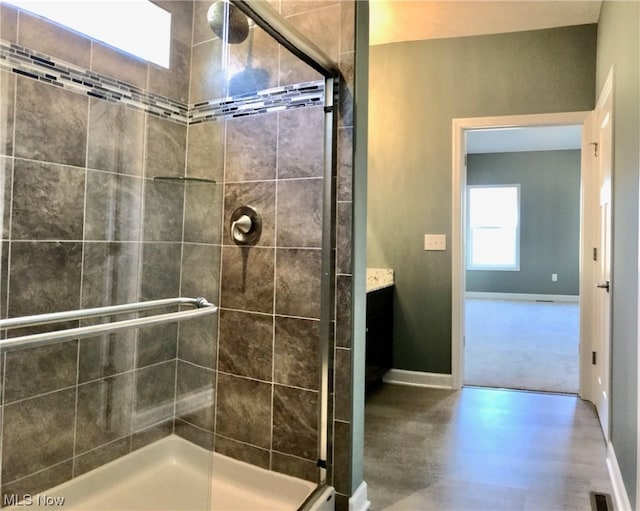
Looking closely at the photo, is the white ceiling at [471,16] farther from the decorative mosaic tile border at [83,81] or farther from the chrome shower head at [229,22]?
the decorative mosaic tile border at [83,81]

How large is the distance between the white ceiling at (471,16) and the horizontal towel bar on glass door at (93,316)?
2368 mm

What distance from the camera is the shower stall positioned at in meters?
1.75

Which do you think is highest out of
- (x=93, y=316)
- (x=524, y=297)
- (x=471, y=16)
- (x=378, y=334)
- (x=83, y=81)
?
(x=471, y=16)

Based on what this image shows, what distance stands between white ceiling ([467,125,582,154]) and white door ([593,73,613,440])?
378 cm

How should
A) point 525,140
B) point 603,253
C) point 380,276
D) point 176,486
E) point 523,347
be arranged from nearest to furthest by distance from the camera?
point 176,486, point 603,253, point 380,276, point 523,347, point 525,140

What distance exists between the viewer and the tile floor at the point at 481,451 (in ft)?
6.63

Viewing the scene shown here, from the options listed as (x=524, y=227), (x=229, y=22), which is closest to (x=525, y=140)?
(x=524, y=227)

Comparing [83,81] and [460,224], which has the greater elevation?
[83,81]

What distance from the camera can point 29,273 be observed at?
1756 millimetres

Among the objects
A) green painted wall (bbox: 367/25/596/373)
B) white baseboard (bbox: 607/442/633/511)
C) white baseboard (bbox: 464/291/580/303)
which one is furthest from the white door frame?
white baseboard (bbox: 464/291/580/303)

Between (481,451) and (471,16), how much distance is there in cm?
285

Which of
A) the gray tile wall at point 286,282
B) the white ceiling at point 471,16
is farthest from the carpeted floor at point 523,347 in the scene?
the white ceiling at point 471,16

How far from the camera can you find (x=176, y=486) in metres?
1.97

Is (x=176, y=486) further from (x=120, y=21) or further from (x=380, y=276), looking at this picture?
(x=380, y=276)
